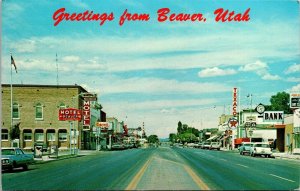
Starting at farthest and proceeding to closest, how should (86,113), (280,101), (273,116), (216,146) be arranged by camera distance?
(280,101) → (216,146) → (86,113) → (273,116)

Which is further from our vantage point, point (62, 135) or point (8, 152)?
point (62, 135)

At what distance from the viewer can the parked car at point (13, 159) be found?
28.6 m

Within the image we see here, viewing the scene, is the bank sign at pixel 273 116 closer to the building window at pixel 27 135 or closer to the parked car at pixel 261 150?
the parked car at pixel 261 150

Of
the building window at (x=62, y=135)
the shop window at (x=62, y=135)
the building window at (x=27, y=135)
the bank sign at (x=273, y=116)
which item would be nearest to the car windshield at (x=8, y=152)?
the bank sign at (x=273, y=116)

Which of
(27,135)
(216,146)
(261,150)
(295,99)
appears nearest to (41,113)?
(27,135)

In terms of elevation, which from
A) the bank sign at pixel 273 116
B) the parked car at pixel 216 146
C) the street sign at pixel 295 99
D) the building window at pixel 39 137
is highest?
the street sign at pixel 295 99

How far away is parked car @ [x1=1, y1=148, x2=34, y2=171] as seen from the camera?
93.8ft

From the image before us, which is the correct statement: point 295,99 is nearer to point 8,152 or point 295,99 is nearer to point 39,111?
point 8,152

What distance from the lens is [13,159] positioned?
29.2 metres

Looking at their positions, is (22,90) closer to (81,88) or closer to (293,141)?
(81,88)

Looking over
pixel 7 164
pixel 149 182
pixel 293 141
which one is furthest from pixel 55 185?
pixel 293 141

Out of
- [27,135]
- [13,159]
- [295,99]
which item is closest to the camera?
[13,159]

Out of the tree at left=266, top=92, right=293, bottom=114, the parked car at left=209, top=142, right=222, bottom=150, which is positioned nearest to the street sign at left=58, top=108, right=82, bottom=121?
the parked car at left=209, top=142, right=222, bottom=150

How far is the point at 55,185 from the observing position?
19.6 m
